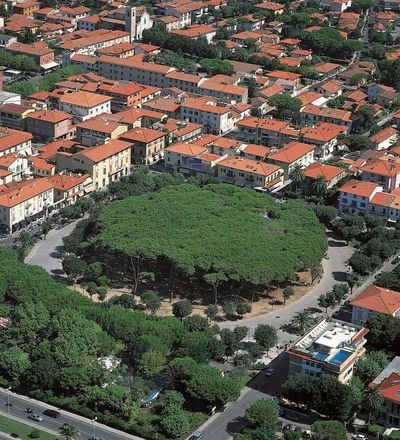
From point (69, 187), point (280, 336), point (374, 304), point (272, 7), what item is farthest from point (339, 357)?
point (272, 7)

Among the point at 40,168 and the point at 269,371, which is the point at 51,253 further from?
the point at 269,371

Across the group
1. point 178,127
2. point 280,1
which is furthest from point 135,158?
point 280,1

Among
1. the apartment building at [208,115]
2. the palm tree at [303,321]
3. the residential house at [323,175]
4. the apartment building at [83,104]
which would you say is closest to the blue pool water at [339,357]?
the palm tree at [303,321]

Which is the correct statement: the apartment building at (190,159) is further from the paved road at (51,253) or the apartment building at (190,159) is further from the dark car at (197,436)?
the dark car at (197,436)

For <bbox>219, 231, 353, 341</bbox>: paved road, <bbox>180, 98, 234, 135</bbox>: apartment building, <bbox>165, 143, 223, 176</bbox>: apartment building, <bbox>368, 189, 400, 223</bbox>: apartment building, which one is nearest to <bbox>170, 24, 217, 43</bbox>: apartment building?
<bbox>180, 98, 234, 135</bbox>: apartment building

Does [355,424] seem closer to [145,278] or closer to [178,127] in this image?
[145,278]
